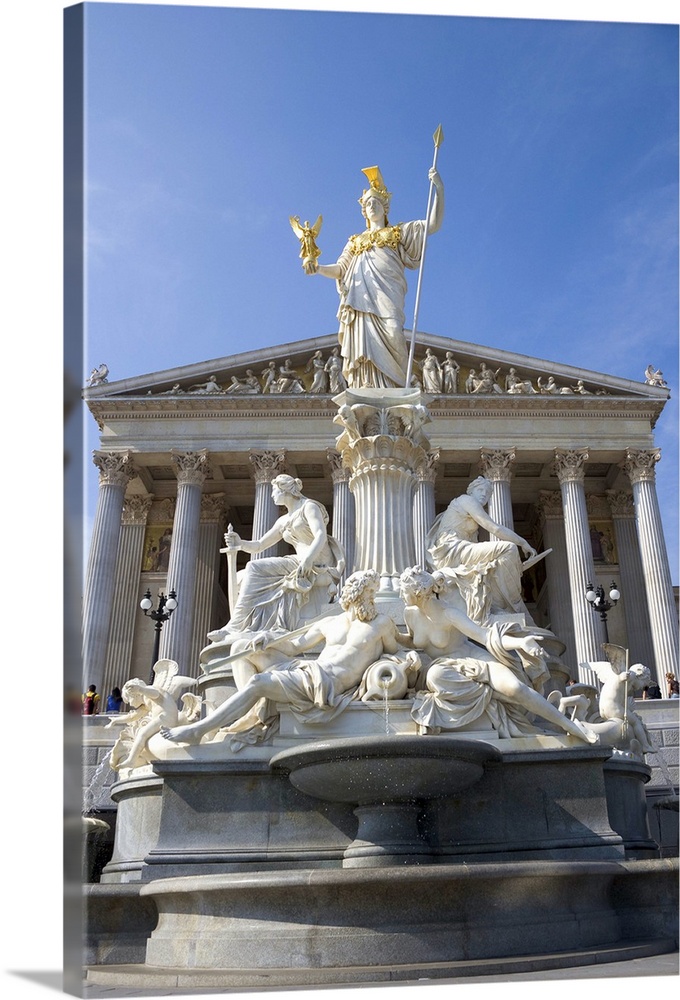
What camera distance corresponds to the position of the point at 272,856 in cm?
685

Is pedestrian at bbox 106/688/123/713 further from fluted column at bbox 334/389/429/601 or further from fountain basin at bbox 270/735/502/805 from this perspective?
fountain basin at bbox 270/735/502/805

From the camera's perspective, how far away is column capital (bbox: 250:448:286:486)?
37438 millimetres

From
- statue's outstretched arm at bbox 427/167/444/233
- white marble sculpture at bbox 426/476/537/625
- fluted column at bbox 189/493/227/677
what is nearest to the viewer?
statue's outstretched arm at bbox 427/167/444/233

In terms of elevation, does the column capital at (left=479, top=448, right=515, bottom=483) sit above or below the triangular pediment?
below

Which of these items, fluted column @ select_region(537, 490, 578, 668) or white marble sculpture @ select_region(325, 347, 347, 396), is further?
white marble sculpture @ select_region(325, 347, 347, 396)

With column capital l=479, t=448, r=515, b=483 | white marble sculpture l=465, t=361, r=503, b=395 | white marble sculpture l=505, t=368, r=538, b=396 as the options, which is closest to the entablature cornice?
white marble sculpture l=505, t=368, r=538, b=396

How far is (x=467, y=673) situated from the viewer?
24.9 ft

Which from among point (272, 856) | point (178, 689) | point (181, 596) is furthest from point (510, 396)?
point (272, 856)

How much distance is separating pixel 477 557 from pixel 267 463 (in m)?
26.6

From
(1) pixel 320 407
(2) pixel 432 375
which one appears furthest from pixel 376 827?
(2) pixel 432 375

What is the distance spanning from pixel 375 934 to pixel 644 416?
36.2 meters

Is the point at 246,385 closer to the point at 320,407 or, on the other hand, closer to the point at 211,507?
the point at 320,407

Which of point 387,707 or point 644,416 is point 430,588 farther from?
point 644,416

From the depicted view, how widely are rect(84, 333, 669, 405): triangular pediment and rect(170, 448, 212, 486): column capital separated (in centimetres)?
269
